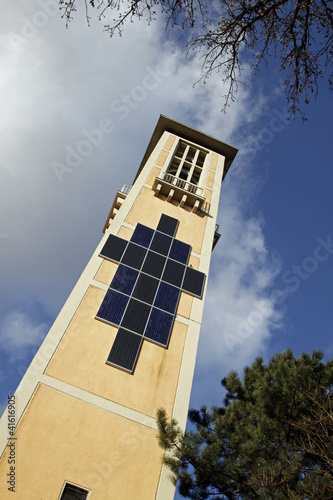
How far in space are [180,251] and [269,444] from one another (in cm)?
745

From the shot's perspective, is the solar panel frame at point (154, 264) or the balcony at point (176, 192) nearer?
the solar panel frame at point (154, 264)

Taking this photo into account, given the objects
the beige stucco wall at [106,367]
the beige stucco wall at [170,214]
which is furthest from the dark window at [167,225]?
the beige stucco wall at [106,367]

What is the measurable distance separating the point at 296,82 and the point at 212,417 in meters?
8.39

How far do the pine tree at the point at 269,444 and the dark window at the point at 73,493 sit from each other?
1.83 m

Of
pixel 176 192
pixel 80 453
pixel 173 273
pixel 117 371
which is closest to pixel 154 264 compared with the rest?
pixel 173 273

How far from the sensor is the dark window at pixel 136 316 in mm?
10672

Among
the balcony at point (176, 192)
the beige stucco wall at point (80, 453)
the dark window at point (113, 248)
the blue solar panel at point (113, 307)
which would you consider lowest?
the beige stucco wall at point (80, 453)

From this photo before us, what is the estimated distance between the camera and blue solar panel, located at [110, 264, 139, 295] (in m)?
11.4

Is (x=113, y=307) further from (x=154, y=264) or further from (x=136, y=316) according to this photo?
(x=154, y=264)

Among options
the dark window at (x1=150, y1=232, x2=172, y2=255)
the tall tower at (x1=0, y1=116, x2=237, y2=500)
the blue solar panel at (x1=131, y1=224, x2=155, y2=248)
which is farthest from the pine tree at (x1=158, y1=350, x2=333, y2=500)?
the blue solar panel at (x1=131, y1=224, x2=155, y2=248)

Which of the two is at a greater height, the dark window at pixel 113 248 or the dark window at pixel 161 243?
the dark window at pixel 161 243

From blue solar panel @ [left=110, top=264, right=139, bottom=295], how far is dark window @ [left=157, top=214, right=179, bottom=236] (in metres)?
2.88

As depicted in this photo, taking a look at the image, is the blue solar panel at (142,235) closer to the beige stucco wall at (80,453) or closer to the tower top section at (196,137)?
the beige stucco wall at (80,453)

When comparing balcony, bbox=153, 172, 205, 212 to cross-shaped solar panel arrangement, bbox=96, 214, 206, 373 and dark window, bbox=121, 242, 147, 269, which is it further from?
dark window, bbox=121, 242, 147, 269
